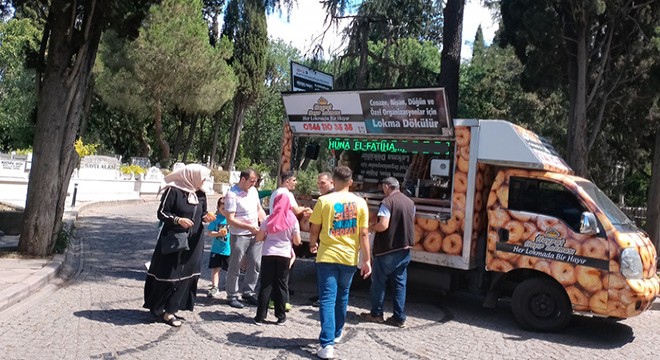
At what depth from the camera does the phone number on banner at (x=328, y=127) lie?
8.86 metres

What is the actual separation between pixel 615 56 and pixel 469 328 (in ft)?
30.7

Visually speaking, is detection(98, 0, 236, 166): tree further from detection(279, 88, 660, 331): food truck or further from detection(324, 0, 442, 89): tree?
detection(279, 88, 660, 331): food truck

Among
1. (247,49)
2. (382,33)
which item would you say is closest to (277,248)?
(382,33)

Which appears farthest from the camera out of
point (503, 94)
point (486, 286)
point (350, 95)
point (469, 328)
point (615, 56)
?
point (503, 94)

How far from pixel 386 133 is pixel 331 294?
12.5 ft

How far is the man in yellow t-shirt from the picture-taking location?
17.4 feet

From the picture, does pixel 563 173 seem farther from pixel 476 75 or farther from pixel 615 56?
pixel 476 75

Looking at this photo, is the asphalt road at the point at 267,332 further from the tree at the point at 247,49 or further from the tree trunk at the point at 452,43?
the tree at the point at 247,49

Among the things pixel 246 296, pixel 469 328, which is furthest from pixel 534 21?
pixel 246 296

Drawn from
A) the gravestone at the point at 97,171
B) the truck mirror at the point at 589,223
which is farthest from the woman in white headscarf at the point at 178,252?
the gravestone at the point at 97,171

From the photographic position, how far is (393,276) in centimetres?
689

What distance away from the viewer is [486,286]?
→ 25.9 feet

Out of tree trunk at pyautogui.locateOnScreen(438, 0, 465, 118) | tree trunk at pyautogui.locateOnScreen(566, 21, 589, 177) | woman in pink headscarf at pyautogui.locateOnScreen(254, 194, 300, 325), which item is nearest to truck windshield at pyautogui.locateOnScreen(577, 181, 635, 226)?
woman in pink headscarf at pyautogui.locateOnScreen(254, 194, 300, 325)

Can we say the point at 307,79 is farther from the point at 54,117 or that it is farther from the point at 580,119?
the point at 580,119
